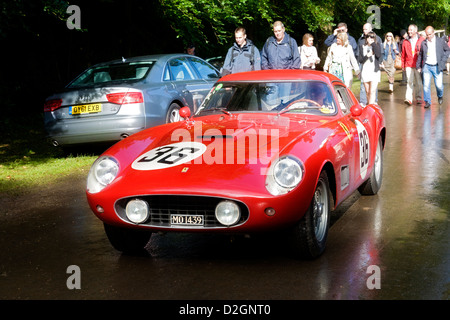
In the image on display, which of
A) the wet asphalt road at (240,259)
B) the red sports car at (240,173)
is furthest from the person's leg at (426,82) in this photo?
the red sports car at (240,173)

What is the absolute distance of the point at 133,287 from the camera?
15.7ft

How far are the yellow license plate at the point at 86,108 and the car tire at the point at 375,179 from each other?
4621 mm

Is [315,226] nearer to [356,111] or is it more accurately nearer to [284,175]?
[284,175]

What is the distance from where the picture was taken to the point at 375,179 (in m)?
7.77

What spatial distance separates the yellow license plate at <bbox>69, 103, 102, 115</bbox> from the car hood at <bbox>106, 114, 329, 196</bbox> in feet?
14.5

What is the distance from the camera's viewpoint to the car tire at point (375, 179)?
762cm

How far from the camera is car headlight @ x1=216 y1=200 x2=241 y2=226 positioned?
4957 mm

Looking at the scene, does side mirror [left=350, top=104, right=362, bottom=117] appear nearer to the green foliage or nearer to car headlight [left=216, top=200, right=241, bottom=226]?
car headlight [left=216, top=200, right=241, bottom=226]

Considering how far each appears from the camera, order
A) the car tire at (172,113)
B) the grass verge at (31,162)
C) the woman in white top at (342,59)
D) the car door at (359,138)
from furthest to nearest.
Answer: the woman in white top at (342,59) < the car tire at (172,113) < the grass verge at (31,162) < the car door at (359,138)

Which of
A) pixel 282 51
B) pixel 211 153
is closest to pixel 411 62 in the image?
pixel 282 51

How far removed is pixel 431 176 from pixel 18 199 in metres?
5.19
